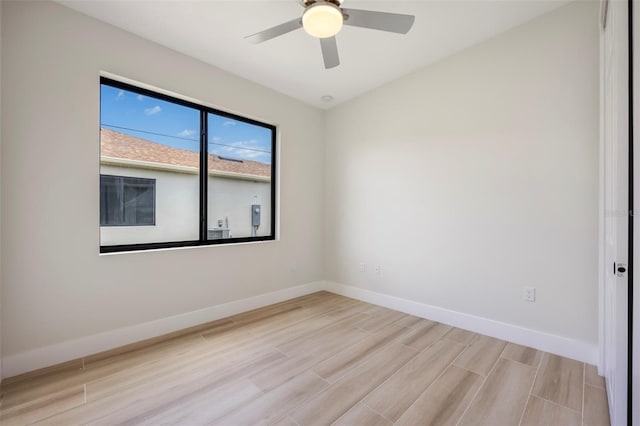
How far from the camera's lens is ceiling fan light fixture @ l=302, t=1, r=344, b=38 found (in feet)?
5.48

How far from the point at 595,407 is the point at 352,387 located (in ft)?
4.64

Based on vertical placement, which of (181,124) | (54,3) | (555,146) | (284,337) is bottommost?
(284,337)

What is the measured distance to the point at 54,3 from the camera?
2.05m

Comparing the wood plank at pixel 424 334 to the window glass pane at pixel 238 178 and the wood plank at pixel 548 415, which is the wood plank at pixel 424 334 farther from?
the window glass pane at pixel 238 178

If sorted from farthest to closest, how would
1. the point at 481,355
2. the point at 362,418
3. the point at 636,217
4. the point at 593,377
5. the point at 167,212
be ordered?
the point at 167,212 < the point at 481,355 < the point at 593,377 < the point at 362,418 < the point at 636,217

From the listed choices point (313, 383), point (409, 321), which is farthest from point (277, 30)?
point (409, 321)

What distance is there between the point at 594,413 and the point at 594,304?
865mm

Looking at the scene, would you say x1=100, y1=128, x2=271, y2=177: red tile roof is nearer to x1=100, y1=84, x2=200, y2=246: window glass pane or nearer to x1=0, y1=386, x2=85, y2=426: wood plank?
x1=100, y1=84, x2=200, y2=246: window glass pane

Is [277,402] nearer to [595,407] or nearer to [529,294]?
[595,407]

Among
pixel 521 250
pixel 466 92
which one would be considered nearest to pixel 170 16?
pixel 466 92

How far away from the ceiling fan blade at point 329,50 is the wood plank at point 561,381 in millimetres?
2709

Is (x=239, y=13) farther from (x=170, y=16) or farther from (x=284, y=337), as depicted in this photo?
(x=284, y=337)

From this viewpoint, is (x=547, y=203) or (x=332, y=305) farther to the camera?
(x=332, y=305)

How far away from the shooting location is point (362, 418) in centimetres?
155
